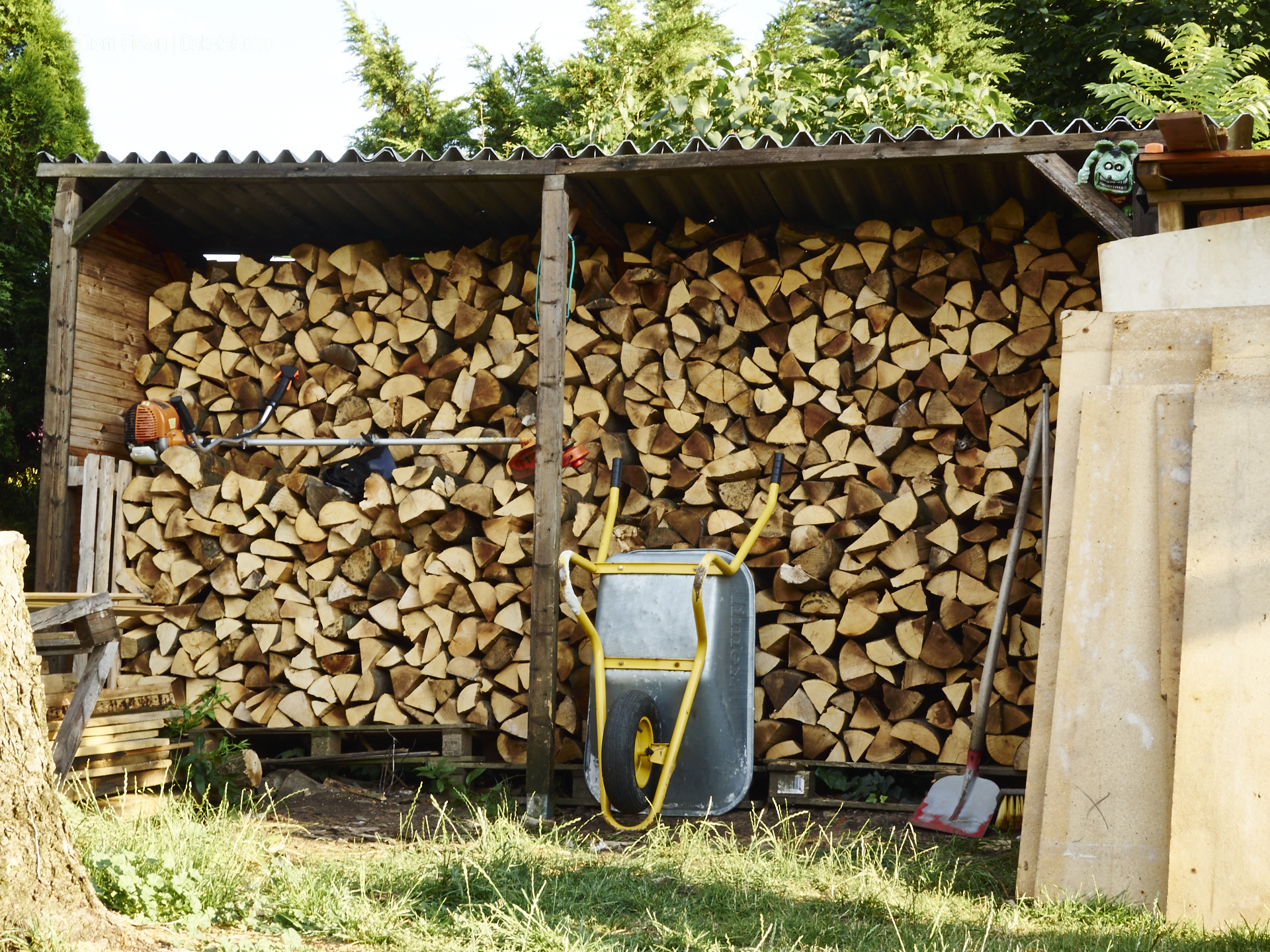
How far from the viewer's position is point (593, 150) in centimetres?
379

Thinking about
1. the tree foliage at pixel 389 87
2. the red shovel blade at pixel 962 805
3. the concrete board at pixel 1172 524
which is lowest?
the red shovel blade at pixel 962 805

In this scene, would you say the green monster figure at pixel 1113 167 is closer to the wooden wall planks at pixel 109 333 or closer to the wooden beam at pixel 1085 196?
the wooden beam at pixel 1085 196

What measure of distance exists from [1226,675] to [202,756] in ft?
10.5

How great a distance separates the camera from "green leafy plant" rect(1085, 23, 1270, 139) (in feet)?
16.0

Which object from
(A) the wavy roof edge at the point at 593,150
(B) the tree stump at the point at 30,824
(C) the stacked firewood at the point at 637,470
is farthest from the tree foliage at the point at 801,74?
(B) the tree stump at the point at 30,824

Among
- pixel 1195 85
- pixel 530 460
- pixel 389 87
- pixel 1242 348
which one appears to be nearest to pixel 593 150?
Result: pixel 530 460

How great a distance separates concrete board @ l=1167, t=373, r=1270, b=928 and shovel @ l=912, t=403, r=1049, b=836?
1063 mm

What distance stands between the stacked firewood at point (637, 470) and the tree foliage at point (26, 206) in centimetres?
83

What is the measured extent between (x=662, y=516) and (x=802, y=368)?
2.60 feet

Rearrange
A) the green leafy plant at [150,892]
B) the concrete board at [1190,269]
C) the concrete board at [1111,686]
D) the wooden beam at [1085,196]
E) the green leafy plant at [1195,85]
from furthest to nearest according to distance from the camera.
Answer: the green leafy plant at [1195,85]
the wooden beam at [1085,196]
the concrete board at [1190,269]
the concrete board at [1111,686]
the green leafy plant at [150,892]

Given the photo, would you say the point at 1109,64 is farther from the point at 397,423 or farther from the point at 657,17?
the point at 397,423

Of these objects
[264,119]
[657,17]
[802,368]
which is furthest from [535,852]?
[657,17]

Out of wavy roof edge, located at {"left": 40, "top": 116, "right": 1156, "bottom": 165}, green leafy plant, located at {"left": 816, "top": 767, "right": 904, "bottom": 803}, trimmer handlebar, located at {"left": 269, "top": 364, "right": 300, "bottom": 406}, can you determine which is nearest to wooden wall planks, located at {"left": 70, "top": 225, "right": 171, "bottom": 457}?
wavy roof edge, located at {"left": 40, "top": 116, "right": 1156, "bottom": 165}

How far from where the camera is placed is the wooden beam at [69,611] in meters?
2.94
